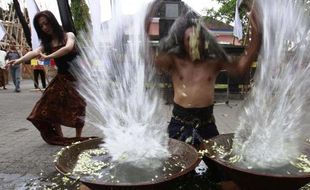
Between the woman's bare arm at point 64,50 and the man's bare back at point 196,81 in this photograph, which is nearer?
the man's bare back at point 196,81

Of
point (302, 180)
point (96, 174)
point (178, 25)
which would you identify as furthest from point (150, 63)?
point (302, 180)

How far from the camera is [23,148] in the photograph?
211 inches

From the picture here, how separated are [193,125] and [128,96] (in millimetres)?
538

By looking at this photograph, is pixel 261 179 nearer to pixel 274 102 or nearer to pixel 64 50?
pixel 274 102

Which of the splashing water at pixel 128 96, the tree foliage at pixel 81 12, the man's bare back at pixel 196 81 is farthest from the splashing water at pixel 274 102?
the tree foliage at pixel 81 12

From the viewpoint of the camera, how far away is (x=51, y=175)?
13.4 feet

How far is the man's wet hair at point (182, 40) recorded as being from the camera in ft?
10.4

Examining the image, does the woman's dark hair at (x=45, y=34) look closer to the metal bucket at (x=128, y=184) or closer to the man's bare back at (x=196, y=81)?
the man's bare back at (x=196, y=81)

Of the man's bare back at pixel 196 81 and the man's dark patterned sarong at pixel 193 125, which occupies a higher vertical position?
the man's bare back at pixel 196 81

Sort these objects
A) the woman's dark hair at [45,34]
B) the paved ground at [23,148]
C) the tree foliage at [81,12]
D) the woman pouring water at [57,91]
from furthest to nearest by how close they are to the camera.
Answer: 1. the tree foliage at [81,12]
2. the woman pouring water at [57,91]
3. the woman's dark hair at [45,34]
4. the paved ground at [23,148]

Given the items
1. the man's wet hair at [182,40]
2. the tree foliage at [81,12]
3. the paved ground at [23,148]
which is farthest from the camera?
the tree foliage at [81,12]

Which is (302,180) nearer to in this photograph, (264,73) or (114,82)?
(264,73)

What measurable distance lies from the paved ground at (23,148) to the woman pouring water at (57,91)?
34 cm

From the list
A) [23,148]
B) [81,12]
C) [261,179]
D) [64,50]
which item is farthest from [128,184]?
[81,12]
